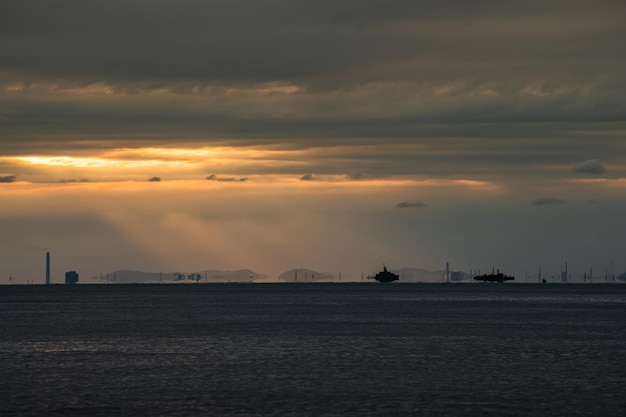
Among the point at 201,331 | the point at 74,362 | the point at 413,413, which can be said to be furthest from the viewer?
the point at 201,331

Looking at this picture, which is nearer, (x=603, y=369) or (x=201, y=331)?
(x=603, y=369)

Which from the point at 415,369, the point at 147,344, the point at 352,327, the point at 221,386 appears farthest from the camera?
the point at 352,327

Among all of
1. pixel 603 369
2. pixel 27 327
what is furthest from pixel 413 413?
pixel 27 327

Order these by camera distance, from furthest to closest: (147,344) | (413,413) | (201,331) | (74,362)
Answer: (201,331) → (147,344) → (74,362) → (413,413)

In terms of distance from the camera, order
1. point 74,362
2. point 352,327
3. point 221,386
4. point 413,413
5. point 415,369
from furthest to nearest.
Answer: point 352,327, point 74,362, point 415,369, point 221,386, point 413,413

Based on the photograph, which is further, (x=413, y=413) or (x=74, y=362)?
(x=74, y=362)

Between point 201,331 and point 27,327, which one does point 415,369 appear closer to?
point 201,331

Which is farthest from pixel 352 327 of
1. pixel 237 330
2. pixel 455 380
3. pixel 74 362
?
pixel 455 380

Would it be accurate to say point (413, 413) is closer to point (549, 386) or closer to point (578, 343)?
point (549, 386)

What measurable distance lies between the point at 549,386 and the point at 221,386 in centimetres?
2762

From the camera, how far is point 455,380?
296ft

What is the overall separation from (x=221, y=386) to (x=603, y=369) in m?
39.1

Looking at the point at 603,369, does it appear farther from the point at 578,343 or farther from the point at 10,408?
the point at 10,408

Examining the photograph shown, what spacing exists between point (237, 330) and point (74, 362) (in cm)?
5992
